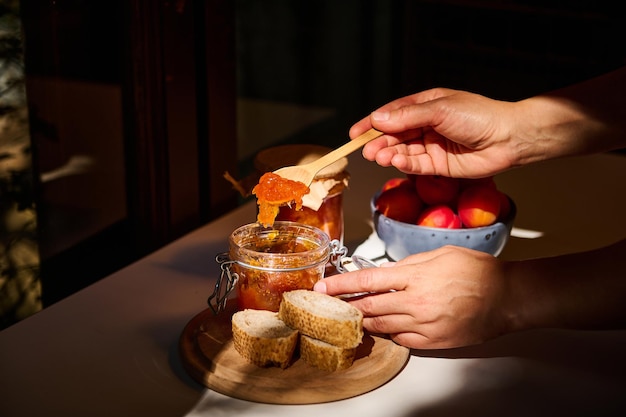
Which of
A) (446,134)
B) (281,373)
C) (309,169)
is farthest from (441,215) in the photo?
(281,373)

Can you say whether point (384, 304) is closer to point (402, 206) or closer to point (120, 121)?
point (402, 206)

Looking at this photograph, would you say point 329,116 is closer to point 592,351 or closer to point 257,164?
point 257,164

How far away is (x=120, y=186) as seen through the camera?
187 centimetres

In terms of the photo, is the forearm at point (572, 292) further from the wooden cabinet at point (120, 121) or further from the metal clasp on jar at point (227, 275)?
the wooden cabinet at point (120, 121)

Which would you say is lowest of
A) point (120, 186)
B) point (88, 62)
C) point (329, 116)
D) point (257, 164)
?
point (329, 116)

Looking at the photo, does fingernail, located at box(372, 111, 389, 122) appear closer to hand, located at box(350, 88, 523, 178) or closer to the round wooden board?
hand, located at box(350, 88, 523, 178)

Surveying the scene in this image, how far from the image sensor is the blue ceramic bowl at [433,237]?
1.56 meters

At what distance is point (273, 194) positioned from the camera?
141 cm

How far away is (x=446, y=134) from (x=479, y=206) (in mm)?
159

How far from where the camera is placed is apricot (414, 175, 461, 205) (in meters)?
1.61

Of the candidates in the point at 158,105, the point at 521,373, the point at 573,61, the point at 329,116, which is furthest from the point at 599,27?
the point at 521,373

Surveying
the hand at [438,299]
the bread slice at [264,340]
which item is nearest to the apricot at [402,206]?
the hand at [438,299]

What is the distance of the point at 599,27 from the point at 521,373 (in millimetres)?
2471

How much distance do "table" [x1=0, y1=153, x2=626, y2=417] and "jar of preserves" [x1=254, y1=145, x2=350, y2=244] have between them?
0.22 metres
